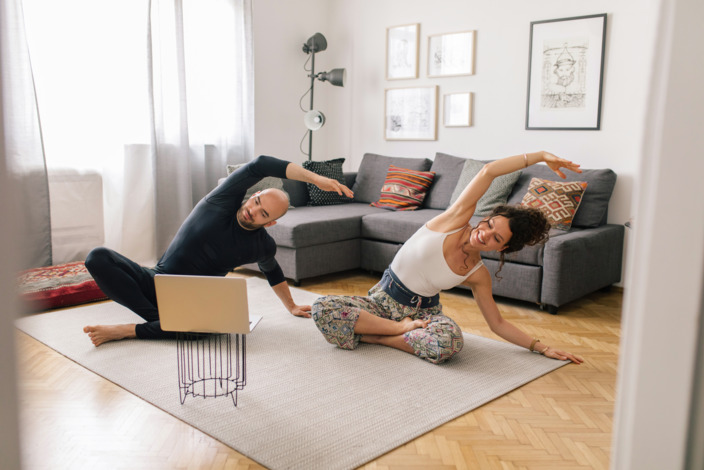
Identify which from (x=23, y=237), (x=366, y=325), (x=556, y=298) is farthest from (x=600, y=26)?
(x=23, y=237)

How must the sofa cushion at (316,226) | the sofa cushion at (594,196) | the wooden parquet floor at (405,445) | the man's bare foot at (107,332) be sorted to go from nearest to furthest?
1. the wooden parquet floor at (405,445)
2. the man's bare foot at (107,332)
3. the sofa cushion at (594,196)
4. the sofa cushion at (316,226)

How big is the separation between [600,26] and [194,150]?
3314mm

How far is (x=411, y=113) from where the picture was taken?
206 inches

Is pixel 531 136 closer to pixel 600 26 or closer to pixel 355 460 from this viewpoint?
pixel 600 26

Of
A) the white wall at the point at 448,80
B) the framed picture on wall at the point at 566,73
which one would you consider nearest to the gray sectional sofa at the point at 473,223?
the white wall at the point at 448,80

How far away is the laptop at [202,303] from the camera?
198cm

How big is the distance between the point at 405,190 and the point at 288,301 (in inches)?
73.7

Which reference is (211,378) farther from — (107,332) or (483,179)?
(483,179)

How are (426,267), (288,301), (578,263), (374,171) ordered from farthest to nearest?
(374,171) < (578,263) < (288,301) < (426,267)

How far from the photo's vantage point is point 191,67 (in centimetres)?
481

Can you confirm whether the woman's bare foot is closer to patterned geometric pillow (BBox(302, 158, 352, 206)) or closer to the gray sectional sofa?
the gray sectional sofa

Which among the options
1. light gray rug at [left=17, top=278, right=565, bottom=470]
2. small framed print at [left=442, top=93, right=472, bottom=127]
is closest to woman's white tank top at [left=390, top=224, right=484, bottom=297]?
light gray rug at [left=17, top=278, right=565, bottom=470]

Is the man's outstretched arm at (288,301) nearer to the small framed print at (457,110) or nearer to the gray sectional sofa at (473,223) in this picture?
the gray sectional sofa at (473,223)

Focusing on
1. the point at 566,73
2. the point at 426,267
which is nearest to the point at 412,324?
the point at 426,267
